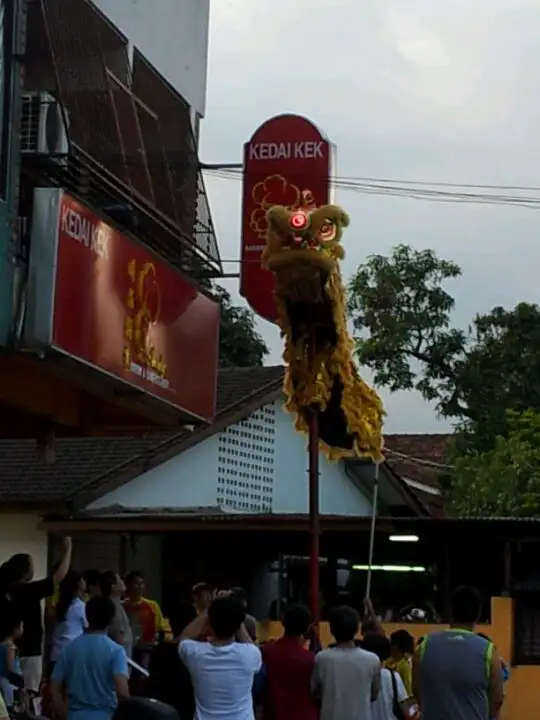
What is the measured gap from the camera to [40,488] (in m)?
20.1

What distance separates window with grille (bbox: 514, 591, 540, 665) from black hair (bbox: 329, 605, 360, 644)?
998cm

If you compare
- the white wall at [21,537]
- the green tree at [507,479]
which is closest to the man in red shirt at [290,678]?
the white wall at [21,537]

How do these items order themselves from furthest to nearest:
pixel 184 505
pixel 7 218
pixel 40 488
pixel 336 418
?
1. pixel 184 505
2. pixel 40 488
3. pixel 336 418
4. pixel 7 218

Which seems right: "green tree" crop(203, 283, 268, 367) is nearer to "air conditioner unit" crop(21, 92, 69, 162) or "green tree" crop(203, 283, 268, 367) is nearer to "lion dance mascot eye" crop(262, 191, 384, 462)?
"lion dance mascot eye" crop(262, 191, 384, 462)

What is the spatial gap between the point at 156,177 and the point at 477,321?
20908 mm

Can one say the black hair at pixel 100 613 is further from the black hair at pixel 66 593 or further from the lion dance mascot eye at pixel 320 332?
the lion dance mascot eye at pixel 320 332

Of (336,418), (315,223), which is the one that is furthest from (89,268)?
(336,418)

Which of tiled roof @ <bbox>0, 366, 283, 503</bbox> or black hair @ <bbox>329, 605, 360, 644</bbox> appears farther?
tiled roof @ <bbox>0, 366, 283, 503</bbox>

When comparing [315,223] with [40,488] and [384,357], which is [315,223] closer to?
[40,488]

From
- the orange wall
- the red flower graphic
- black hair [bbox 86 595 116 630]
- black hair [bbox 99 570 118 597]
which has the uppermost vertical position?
the red flower graphic

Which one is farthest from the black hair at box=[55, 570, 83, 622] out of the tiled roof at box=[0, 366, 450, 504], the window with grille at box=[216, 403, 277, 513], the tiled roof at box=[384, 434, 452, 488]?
the tiled roof at box=[384, 434, 452, 488]

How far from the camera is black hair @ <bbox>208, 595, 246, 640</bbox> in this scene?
7.96 meters

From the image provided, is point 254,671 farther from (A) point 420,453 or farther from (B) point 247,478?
(A) point 420,453

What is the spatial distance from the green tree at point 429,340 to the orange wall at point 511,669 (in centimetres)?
1516
